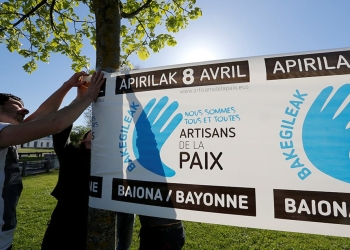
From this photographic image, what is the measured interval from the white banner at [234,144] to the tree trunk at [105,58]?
0.16m

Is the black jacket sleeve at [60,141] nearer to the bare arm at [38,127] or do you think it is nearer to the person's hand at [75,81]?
the bare arm at [38,127]

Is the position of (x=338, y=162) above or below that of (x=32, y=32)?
below

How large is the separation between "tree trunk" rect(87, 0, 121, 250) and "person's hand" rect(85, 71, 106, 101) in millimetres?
105

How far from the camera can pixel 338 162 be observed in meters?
1.77

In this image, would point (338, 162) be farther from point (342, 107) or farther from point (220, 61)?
point (220, 61)

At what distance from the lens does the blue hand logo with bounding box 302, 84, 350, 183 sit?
1.77 meters

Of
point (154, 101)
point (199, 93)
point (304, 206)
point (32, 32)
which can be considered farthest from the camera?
point (32, 32)

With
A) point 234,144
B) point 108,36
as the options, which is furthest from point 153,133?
point 108,36

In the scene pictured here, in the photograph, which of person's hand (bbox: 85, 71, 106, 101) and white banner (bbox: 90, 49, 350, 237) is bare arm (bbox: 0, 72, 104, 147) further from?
white banner (bbox: 90, 49, 350, 237)

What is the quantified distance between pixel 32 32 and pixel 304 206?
666 centimetres

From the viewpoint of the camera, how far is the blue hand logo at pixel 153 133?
221 cm

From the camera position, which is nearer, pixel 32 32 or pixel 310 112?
pixel 310 112

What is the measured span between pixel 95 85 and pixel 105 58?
0.35 meters

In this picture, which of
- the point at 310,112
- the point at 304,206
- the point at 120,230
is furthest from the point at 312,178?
the point at 120,230
